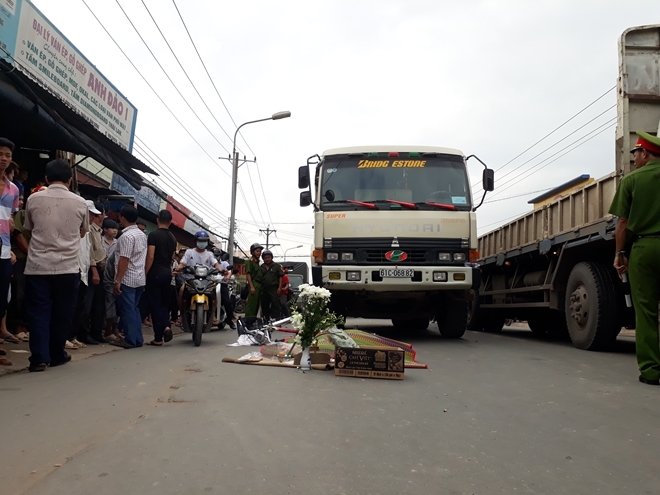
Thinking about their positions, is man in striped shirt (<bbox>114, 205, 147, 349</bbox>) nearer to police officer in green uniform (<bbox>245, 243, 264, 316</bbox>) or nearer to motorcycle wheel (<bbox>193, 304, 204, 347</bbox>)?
motorcycle wheel (<bbox>193, 304, 204, 347</bbox>)

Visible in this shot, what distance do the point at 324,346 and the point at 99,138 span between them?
5353 mm

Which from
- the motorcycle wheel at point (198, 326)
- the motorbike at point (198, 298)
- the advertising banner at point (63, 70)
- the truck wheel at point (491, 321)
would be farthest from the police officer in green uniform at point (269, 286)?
the truck wheel at point (491, 321)

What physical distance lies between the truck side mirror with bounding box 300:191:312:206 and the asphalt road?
405 centimetres

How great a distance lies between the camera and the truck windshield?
8.73m

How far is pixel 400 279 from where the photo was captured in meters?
8.27

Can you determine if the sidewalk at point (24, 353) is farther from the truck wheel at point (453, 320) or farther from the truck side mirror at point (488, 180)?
the truck side mirror at point (488, 180)

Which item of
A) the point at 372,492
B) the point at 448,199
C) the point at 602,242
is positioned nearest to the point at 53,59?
the point at 448,199

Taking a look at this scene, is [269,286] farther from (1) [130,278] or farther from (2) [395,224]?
(1) [130,278]

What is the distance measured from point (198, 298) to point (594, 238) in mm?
5053

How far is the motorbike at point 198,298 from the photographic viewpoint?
25.4ft

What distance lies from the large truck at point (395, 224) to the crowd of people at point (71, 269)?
1.78m

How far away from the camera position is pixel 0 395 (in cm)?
405

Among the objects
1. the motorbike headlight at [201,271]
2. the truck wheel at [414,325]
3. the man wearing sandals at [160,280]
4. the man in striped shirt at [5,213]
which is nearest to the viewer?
the man in striped shirt at [5,213]

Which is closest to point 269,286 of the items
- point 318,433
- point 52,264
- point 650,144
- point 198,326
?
point 198,326
